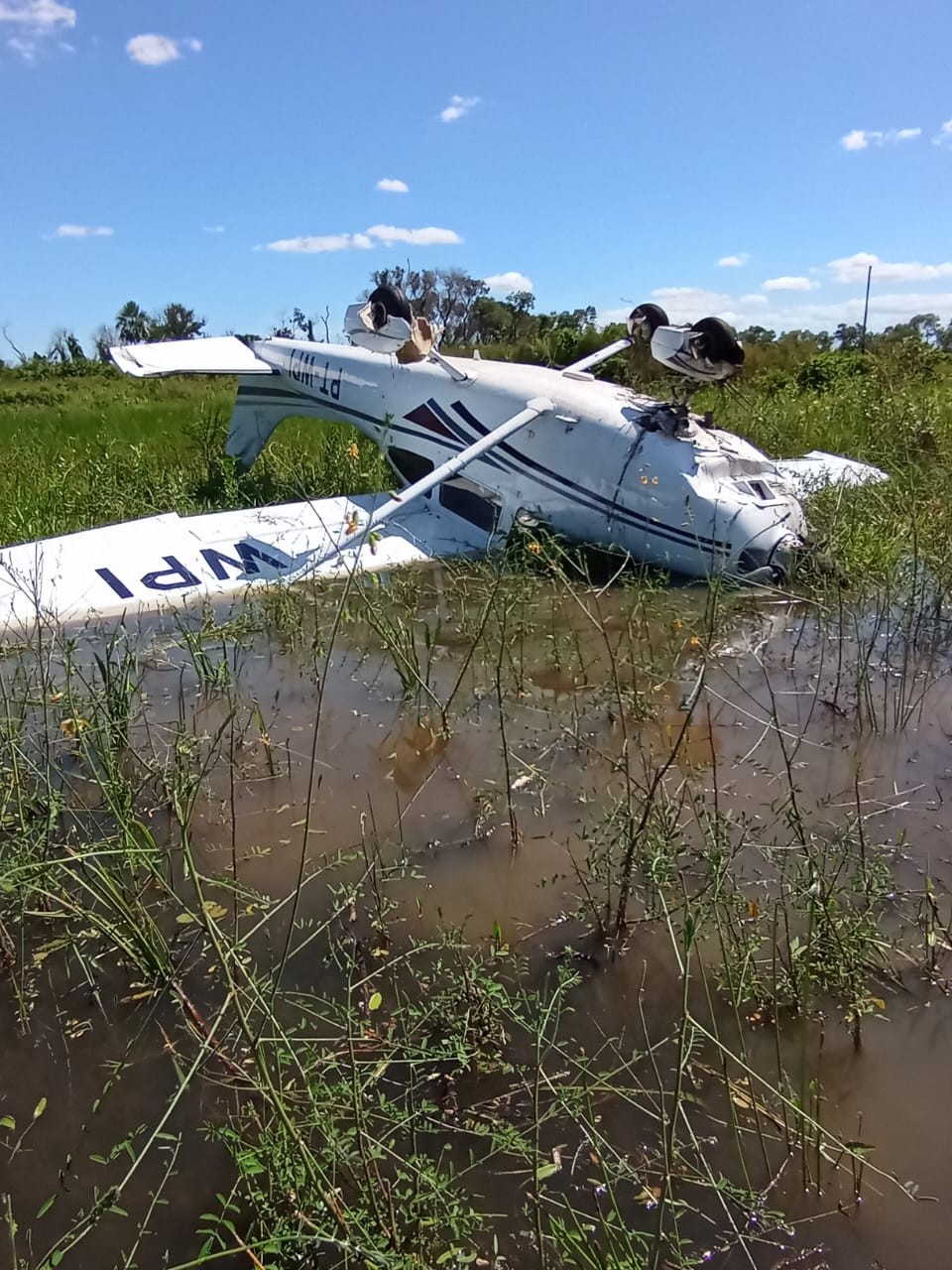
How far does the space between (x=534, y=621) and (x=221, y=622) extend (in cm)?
258

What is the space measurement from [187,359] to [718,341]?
7488 mm

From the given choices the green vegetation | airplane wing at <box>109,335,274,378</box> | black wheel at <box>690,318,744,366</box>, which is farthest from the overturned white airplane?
airplane wing at <box>109,335,274,378</box>

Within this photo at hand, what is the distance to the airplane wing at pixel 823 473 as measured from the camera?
A: 836 centimetres

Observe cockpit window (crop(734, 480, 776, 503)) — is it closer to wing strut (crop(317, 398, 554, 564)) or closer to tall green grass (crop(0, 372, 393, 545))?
wing strut (crop(317, 398, 554, 564))

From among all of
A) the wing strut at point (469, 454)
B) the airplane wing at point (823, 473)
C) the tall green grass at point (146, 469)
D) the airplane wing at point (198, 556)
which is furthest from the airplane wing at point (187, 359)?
the airplane wing at point (823, 473)

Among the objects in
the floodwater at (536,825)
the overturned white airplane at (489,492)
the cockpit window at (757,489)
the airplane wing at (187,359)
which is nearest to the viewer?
the floodwater at (536,825)

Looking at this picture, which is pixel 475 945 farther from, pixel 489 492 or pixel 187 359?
pixel 187 359

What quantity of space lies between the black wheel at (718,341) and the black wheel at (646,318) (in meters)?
2.13

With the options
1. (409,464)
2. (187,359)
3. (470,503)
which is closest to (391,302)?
(409,464)

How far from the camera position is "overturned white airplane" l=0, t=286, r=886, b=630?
22.2ft

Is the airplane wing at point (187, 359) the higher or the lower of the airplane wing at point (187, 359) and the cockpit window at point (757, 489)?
the higher

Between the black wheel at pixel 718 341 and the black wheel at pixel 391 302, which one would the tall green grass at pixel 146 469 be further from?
the black wheel at pixel 718 341

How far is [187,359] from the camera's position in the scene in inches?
443

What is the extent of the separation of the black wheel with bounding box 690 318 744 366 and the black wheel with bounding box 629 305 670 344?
6.99ft
